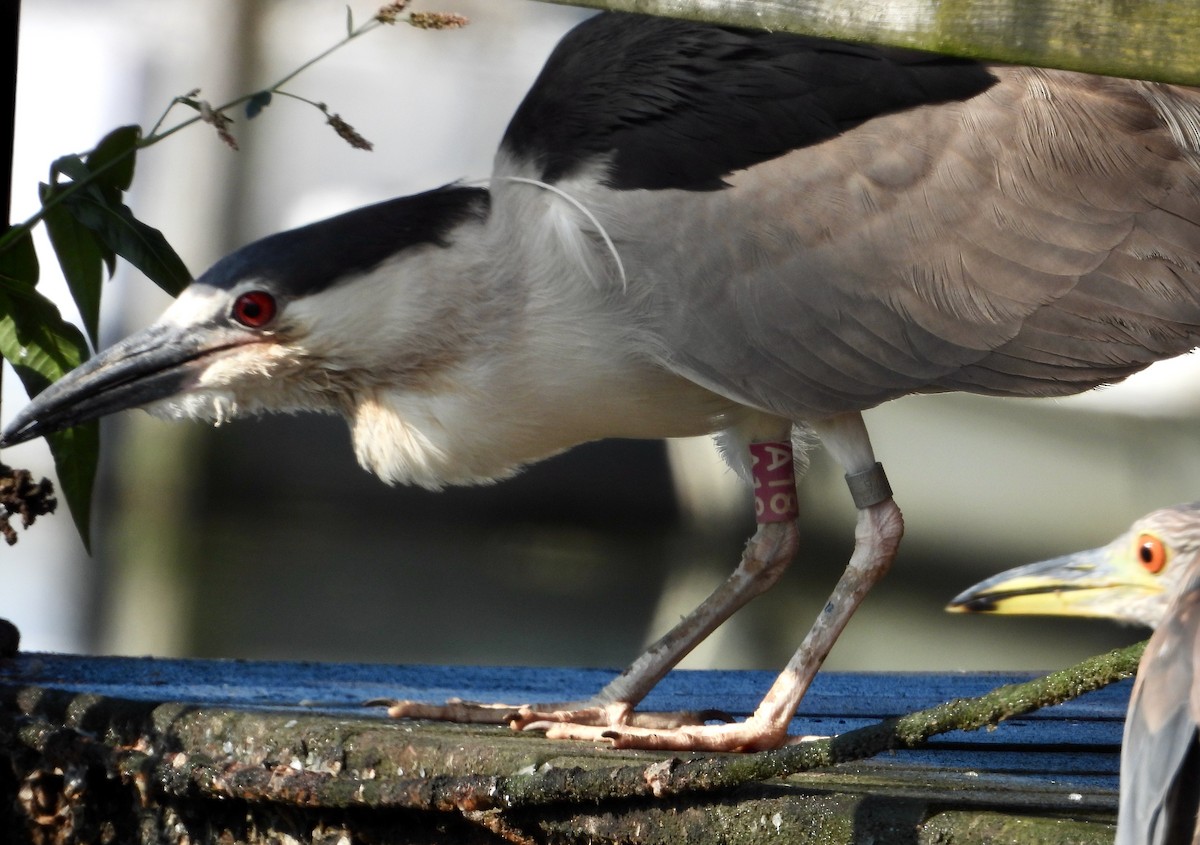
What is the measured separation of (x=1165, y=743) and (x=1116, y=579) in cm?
54

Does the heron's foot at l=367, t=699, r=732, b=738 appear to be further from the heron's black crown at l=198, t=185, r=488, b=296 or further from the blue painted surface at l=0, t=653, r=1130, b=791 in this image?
the heron's black crown at l=198, t=185, r=488, b=296

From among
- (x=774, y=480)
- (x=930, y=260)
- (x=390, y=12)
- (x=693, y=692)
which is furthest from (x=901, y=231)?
(x=693, y=692)

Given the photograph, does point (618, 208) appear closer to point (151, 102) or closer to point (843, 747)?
point (843, 747)

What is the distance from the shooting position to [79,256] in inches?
74.9

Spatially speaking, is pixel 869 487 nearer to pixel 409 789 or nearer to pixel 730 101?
pixel 730 101

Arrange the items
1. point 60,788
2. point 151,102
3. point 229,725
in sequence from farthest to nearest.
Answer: point 151,102 < point 60,788 < point 229,725

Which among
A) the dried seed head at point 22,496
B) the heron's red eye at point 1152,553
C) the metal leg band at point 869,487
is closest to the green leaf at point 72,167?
the dried seed head at point 22,496

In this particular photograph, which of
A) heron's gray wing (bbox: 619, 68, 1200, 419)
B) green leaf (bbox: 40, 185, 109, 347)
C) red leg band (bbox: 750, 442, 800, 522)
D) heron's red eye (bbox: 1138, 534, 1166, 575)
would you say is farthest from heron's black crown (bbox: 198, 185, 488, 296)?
heron's red eye (bbox: 1138, 534, 1166, 575)

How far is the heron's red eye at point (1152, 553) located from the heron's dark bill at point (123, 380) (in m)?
1.18

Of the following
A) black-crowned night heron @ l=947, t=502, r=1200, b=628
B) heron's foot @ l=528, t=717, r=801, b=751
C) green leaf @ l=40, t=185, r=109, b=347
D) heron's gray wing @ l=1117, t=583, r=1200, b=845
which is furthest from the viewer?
green leaf @ l=40, t=185, r=109, b=347

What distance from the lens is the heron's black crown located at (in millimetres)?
1881

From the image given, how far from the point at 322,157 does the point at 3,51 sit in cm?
213

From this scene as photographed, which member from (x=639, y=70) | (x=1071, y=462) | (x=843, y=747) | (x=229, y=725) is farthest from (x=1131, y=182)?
(x=1071, y=462)

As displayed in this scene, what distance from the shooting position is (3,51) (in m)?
2.08
